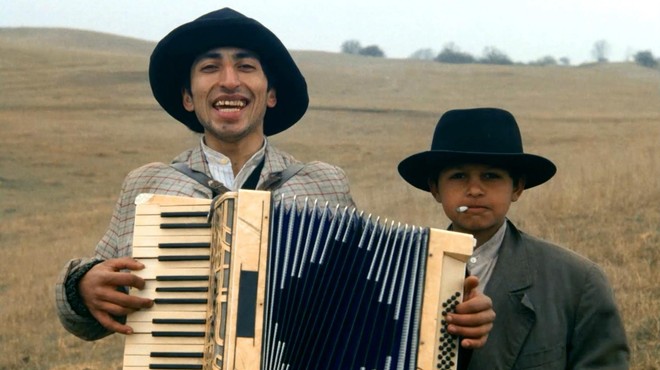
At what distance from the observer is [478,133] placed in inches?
159

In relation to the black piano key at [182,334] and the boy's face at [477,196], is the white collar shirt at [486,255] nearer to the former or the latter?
the boy's face at [477,196]

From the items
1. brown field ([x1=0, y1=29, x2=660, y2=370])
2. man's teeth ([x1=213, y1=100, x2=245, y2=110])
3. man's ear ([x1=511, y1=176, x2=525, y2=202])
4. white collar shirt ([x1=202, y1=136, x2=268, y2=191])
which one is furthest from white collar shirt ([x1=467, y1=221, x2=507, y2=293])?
brown field ([x1=0, y1=29, x2=660, y2=370])

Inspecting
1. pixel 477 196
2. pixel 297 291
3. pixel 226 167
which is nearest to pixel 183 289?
pixel 297 291

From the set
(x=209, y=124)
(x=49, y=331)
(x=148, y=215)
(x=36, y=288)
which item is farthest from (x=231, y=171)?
(x=36, y=288)

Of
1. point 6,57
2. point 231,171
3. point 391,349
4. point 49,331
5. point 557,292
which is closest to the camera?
point 391,349

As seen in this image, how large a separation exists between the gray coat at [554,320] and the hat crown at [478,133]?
0.45 m

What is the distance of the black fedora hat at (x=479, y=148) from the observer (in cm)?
397

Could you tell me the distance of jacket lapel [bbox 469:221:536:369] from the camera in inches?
148

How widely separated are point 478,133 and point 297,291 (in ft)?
3.51

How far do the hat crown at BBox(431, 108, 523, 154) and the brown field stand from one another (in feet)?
11.0

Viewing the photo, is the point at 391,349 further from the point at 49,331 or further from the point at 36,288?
the point at 36,288

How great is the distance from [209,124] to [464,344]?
1331mm

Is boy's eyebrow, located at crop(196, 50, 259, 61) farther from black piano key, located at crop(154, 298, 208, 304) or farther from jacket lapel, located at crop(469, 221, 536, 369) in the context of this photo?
jacket lapel, located at crop(469, 221, 536, 369)

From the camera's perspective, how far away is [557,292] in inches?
151
